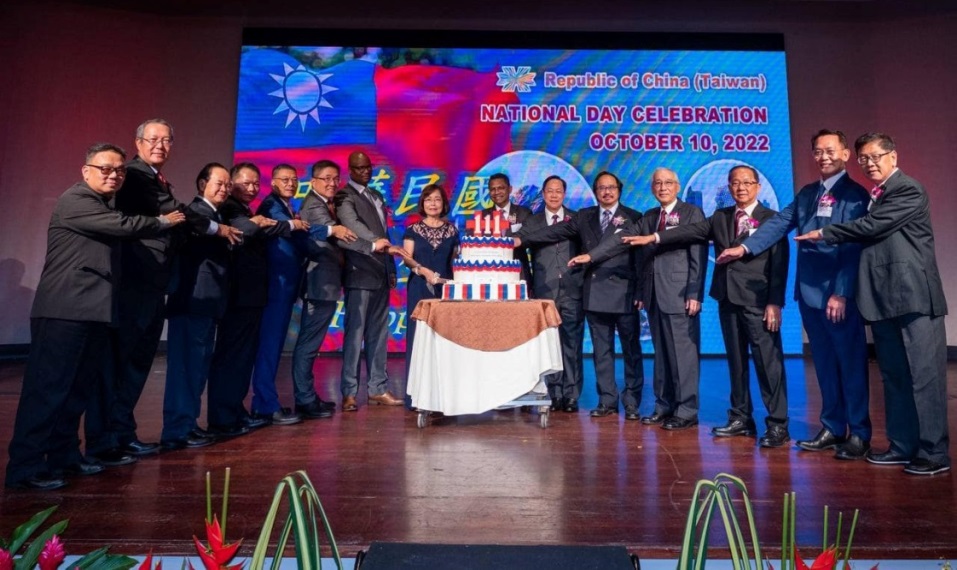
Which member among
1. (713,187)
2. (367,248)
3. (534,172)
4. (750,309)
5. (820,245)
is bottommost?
(750,309)

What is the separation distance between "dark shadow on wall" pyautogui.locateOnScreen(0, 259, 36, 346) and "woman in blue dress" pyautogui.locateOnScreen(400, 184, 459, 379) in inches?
211

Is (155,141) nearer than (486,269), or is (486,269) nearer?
(155,141)

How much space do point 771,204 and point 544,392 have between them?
17.3 ft

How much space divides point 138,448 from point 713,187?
6871mm

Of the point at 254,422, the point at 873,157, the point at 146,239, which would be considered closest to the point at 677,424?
the point at 873,157

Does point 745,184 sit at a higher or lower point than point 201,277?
higher

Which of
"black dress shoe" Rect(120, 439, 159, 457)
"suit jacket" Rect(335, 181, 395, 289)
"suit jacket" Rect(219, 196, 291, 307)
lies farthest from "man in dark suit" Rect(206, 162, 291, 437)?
"suit jacket" Rect(335, 181, 395, 289)

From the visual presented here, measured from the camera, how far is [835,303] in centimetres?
300

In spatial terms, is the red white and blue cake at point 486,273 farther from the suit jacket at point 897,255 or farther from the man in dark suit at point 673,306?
the suit jacket at point 897,255

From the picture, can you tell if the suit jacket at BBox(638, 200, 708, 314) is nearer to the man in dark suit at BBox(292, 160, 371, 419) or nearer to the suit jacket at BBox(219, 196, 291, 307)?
the man in dark suit at BBox(292, 160, 371, 419)

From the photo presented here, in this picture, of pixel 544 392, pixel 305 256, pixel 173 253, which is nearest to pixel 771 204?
pixel 544 392

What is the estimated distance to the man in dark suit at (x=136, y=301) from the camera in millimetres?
2822

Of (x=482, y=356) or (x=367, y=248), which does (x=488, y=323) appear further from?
(x=367, y=248)

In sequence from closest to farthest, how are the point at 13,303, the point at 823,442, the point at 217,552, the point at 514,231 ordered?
1. the point at 217,552
2. the point at 823,442
3. the point at 514,231
4. the point at 13,303
